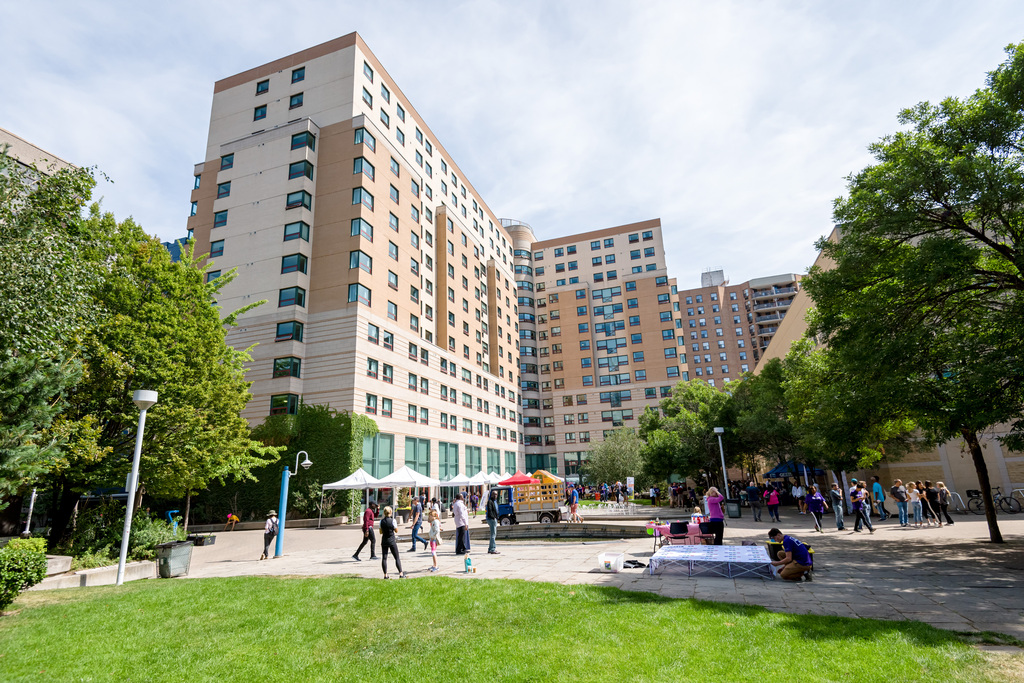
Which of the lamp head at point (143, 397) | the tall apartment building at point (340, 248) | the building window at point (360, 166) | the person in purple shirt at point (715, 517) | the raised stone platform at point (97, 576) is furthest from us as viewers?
the building window at point (360, 166)

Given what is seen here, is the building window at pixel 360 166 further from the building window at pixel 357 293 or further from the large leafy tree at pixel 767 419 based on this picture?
the large leafy tree at pixel 767 419

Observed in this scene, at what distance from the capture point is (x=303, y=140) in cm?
4084

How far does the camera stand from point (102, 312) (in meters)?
17.7

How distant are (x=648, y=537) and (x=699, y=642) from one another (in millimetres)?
13607

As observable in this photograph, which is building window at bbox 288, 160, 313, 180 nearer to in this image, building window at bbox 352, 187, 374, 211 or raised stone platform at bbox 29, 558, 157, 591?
building window at bbox 352, 187, 374, 211

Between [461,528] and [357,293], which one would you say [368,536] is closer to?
[461,528]

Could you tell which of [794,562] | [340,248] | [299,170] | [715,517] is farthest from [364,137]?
[794,562]

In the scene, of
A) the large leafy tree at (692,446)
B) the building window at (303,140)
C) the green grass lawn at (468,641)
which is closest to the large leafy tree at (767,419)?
the large leafy tree at (692,446)

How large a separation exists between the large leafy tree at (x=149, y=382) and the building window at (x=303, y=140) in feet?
69.2

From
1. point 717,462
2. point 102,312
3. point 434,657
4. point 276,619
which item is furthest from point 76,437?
point 717,462

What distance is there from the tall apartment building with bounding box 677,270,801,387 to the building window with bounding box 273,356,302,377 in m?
96.4

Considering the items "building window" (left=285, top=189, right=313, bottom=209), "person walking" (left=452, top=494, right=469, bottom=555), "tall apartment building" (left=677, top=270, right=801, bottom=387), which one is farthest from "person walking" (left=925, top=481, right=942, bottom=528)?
"tall apartment building" (left=677, top=270, right=801, bottom=387)

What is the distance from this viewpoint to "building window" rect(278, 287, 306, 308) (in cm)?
3681

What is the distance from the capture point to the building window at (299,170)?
131ft
